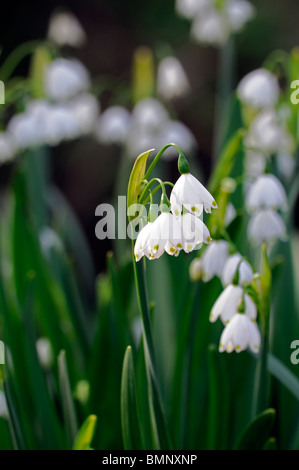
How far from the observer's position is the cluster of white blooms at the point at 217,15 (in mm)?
2562

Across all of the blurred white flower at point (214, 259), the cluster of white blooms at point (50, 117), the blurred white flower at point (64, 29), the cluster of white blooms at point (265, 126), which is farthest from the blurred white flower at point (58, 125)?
the blurred white flower at point (214, 259)

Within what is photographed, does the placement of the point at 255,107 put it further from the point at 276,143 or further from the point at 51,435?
the point at 51,435

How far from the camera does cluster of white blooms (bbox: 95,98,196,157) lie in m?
2.47

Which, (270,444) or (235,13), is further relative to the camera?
(235,13)

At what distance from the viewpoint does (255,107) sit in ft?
7.25

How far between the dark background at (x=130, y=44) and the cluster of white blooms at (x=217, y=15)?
3.06m

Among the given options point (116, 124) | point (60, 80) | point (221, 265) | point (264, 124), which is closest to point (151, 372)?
point (221, 265)

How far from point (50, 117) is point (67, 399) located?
3.94 ft

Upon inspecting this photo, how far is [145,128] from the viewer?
2.48 m

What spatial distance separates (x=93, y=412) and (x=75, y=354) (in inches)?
13.8

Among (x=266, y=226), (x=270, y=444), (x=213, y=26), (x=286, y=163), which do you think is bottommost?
(x=270, y=444)

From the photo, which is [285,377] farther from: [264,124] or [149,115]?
[149,115]

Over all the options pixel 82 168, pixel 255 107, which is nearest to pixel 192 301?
pixel 255 107
